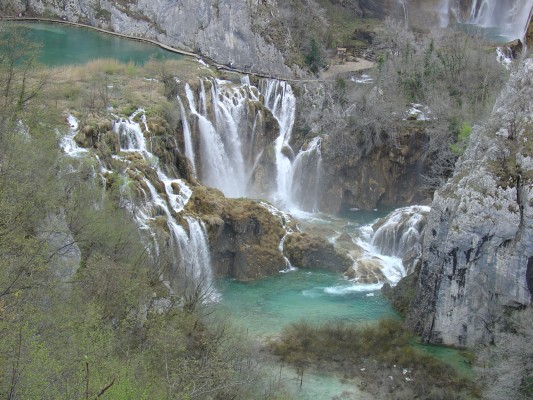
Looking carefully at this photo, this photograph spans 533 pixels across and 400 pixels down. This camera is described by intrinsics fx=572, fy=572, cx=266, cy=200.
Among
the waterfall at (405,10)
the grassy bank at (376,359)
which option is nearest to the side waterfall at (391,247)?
the grassy bank at (376,359)

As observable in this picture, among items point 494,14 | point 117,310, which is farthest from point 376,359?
point 494,14

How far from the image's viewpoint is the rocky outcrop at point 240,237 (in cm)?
2903

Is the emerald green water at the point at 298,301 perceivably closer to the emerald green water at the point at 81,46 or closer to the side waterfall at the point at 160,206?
the side waterfall at the point at 160,206

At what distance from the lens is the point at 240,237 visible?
98.4 feet

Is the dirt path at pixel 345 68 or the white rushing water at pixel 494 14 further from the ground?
the white rushing water at pixel 494 14

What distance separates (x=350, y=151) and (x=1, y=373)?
31414 millimetres

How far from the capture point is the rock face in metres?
22.5

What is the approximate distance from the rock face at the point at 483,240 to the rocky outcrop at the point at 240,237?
8276 mm

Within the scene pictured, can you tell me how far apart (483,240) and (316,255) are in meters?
9.66

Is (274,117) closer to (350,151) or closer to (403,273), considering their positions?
(350,151)

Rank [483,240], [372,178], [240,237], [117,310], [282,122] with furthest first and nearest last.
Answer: [282,122] → [372,178] → [240,237] → [483,240] → [117,310]

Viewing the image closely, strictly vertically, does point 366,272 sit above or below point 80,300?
below

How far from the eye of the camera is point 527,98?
2428 centimetres

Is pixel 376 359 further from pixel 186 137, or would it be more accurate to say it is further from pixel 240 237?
pixel 186 137
